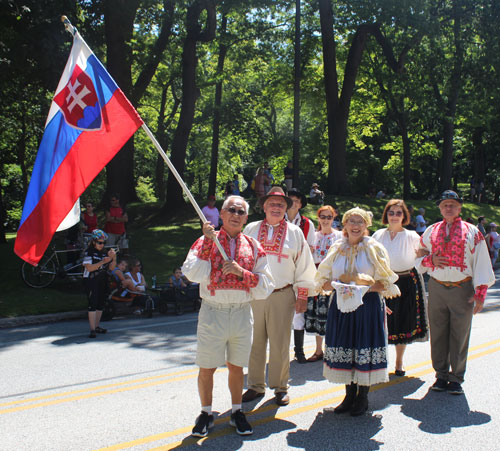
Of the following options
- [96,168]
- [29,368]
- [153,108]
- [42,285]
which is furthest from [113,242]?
[153,108]

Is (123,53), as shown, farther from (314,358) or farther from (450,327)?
(450,327)

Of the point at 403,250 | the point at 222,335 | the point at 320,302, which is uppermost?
the point at 403,250

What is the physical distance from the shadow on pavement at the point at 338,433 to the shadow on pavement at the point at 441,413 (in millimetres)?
417

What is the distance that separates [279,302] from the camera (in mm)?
6047

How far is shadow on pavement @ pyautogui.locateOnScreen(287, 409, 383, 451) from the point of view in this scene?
4805mm

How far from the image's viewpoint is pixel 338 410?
18.3 feet

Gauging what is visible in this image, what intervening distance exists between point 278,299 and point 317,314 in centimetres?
178

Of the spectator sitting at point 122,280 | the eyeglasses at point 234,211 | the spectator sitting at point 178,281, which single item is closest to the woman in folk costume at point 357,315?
the eyeglasses at point 234,211

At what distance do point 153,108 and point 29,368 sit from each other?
3618 cm

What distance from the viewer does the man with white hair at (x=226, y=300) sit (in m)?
4.98

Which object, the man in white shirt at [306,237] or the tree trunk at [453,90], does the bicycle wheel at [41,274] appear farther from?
the tree trunk at [453,90]

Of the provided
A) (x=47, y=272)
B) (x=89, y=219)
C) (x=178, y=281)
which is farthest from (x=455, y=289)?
(x=89, y=219)

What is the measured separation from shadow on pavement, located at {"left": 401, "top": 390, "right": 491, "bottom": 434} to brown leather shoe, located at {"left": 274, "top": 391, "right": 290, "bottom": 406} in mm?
1122

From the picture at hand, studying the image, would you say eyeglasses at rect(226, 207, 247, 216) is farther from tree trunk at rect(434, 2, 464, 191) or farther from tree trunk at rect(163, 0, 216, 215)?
tree trunk at rect(434, 2, 464, 191)
